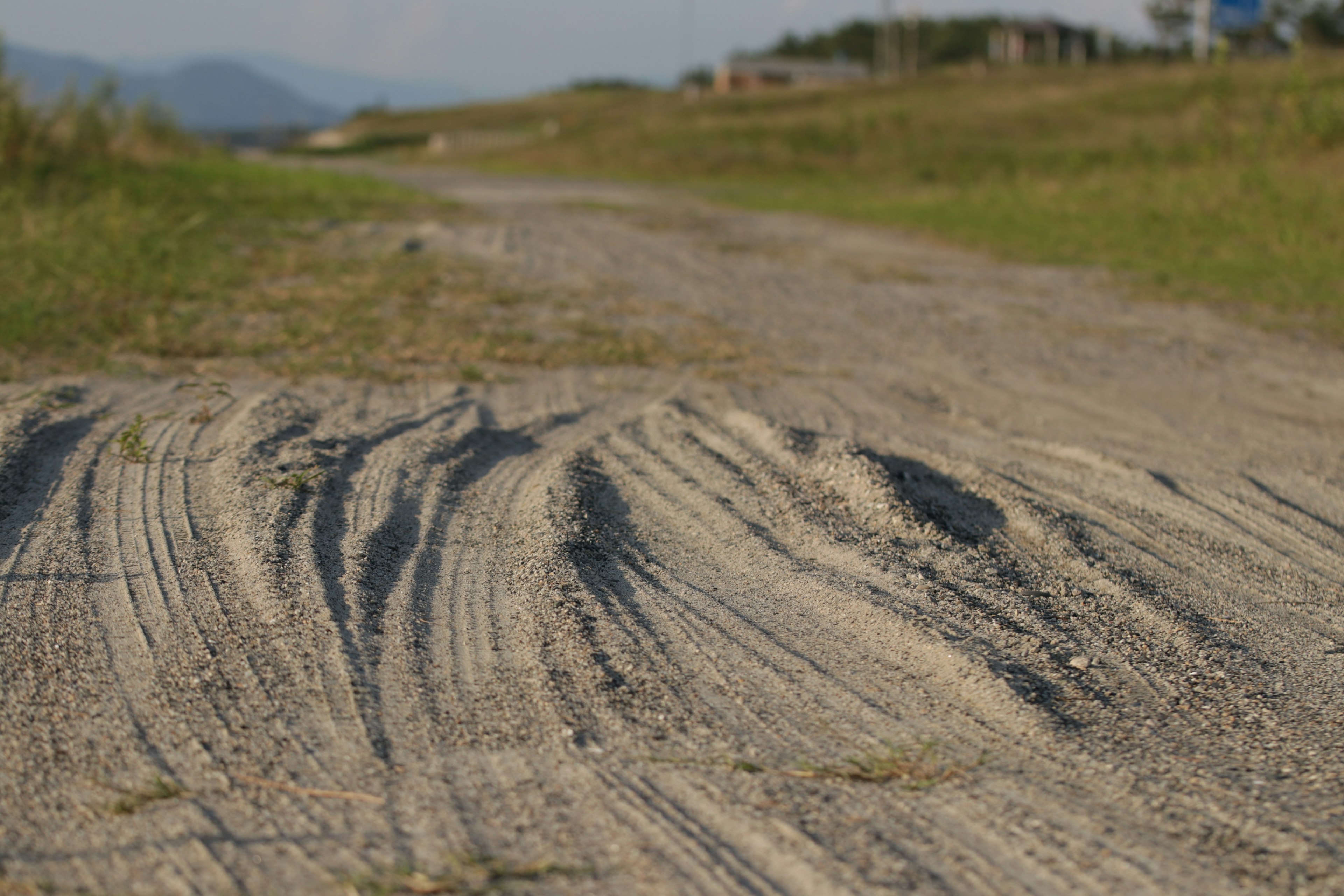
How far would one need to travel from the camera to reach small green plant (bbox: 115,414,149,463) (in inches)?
158

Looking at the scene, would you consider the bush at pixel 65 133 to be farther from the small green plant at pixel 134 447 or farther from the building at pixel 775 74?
the building at pixel 775 74

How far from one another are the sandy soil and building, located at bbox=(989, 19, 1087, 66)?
6507 centimetres

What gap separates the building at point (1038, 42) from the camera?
64.8m

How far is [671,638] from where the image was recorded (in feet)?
9.76

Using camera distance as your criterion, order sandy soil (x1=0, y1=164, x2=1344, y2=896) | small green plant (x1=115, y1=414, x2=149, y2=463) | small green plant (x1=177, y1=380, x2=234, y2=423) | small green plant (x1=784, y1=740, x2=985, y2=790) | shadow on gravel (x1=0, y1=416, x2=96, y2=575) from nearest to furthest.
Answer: sandy soil (x1=0, y1=164, x2=1344, y2=896)
small green plant (x1=784, y1=740, x2=985, y2=790)
shadow on gravel (x1=0, y1=416, x2=96, y2=575)
small green plant (x1=115, y1=414, x2=149, y2=463)
small green plant (x1=177, y1=380, x2=234, y2=423)

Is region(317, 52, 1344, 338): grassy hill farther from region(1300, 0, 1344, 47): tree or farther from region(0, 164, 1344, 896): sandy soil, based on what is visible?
region(1300, 0, 1344, 47): tree

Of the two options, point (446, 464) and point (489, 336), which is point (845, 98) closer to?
point (489, 336)

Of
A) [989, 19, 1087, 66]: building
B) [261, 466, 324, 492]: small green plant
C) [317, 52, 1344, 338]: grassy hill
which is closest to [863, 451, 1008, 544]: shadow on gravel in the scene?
[261, 466, 324, 492]: small green plant

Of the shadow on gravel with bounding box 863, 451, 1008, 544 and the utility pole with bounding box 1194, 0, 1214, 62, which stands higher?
the utility pole with bounding box 1194, 0, 1214, 62

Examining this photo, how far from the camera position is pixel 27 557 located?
3256 millimetres

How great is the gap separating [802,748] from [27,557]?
95.6 inches

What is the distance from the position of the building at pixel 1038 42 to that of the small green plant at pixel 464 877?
6777 cm

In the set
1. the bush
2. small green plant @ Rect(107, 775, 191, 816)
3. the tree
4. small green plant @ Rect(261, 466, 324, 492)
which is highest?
the tree

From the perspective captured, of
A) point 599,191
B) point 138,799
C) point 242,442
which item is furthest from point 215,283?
point 599,191
